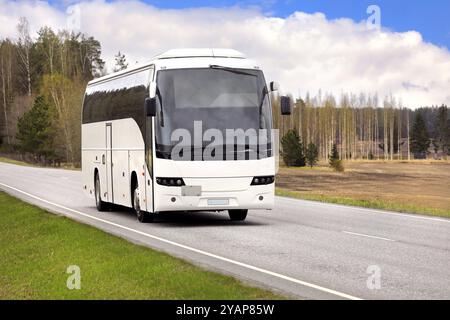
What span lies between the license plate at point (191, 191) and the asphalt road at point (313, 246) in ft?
2.59

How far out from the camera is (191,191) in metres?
17.3

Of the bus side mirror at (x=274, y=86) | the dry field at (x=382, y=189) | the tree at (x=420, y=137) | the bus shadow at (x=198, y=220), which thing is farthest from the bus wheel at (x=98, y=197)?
the tree at (x=420, y=137)

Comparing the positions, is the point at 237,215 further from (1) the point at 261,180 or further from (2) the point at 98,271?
(2) the point at 98,271

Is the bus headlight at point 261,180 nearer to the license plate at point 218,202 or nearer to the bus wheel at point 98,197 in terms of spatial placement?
the license plate at point 218,202

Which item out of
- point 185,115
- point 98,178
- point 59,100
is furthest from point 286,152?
point 185,115

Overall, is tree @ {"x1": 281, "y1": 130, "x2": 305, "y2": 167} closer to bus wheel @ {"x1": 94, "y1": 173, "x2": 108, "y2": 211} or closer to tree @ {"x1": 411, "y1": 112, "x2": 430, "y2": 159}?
bus wheel @ {"x1": 94, "y1": 173, "x2": 108, "y2": 211}

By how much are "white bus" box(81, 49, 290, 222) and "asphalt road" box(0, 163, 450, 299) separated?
0.76 m

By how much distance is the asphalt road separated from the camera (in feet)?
32.9

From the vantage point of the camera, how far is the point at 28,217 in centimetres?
2083

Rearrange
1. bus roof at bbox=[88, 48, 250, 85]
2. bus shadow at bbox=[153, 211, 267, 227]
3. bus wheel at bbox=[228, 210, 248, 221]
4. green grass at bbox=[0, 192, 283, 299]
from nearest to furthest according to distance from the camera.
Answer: green grass at bbox=[0, 192, 283, 299]
bus roof at bbox=[88, 48, 250, 85]
bus shadow at bbox=[153, 211, 267, 227]
bus wheel at bbox=[228, 210, 248, 221]

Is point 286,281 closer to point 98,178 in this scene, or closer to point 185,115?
point 185,115

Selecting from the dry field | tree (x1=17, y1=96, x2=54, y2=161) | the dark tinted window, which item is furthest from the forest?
the dark tinted window

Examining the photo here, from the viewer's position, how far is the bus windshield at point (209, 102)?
17.3m
